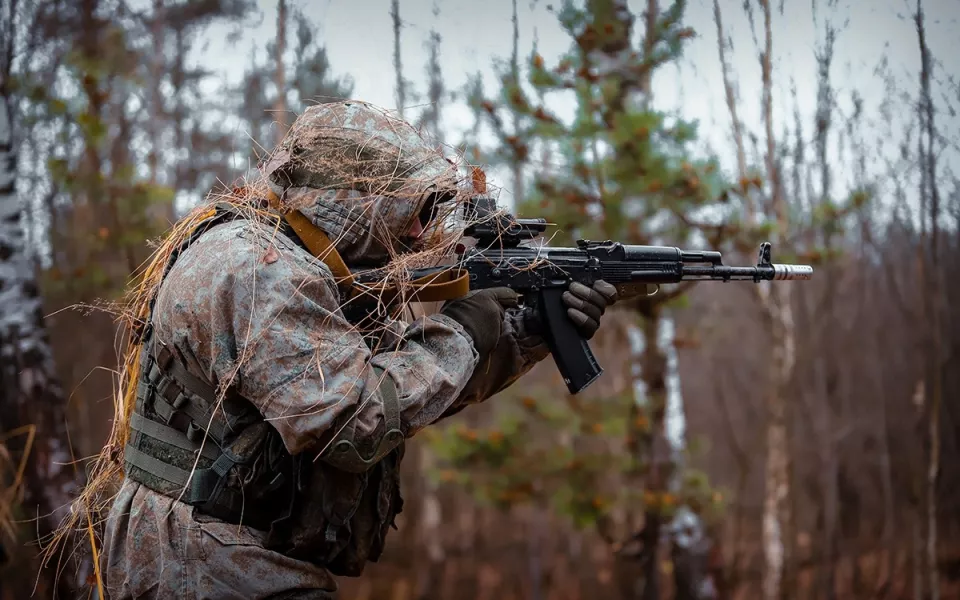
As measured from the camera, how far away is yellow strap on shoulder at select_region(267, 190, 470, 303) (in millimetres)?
2580

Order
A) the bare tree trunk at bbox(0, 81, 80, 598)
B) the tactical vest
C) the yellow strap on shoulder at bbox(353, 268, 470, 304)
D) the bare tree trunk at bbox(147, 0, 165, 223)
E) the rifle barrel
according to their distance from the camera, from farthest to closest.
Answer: the bare tree trunk at bbox(147, 0, 165, 223) → the bare tree trunk at bbox(0, 81, 80, 598) → the rifle barrel → the yellow strap on shoulder at bbox(353, 268, 470, 304) → the tactical vest

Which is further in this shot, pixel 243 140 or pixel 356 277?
pixel 243 140

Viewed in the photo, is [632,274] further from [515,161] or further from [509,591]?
[509,591]

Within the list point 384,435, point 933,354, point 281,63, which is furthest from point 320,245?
point 933,354

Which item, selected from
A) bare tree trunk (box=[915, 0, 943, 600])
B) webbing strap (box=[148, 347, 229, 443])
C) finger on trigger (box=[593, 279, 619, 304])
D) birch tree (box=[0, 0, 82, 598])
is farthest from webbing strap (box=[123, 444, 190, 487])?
bare tree trunk (box=[915, 0, 943, 600])

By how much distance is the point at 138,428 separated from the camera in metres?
2.55

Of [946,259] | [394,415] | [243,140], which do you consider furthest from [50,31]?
[946,259]

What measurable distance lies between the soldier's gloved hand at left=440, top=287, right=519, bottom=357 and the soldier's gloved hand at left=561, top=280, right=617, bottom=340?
353mm

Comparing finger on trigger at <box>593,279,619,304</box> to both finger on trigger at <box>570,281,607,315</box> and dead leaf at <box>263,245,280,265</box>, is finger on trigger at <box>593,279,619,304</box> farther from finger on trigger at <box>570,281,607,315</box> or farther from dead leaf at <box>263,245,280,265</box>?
dead leaf at <box>263,245,280,265</box>

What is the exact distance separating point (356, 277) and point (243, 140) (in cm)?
786

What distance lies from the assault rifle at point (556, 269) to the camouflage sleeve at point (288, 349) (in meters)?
0.53

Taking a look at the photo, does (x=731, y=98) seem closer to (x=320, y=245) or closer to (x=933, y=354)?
(x=933, y=354)

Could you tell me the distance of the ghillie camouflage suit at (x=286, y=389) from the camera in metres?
2.27

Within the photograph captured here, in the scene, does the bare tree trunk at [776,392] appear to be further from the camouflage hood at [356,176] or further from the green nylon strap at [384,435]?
the green nylon strap at [384,435]
